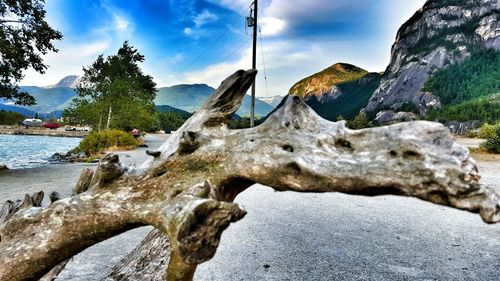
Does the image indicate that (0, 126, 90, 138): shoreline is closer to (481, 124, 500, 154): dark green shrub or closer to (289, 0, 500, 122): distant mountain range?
(481, 124, 500, 154): dark green shrub

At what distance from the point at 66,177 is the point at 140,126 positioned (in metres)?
28.2

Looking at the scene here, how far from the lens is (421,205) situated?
8867 mm

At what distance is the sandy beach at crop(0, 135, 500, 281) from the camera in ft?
→ 15.6

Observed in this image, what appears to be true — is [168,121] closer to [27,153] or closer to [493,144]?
[27,153]

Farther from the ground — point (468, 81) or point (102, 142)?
point (468, 81)

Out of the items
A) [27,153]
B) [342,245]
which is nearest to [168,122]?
[27,153]

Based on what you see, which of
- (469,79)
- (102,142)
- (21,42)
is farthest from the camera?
(469,79)

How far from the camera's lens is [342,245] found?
19.3ft

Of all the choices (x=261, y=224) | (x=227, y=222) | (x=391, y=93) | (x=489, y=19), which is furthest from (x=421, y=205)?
(x=489, y=19)

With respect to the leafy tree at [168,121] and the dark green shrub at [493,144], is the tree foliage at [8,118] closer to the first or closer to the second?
the leafy tree at [168,121]

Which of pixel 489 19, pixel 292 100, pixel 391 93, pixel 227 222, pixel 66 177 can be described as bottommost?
pixel 66 177

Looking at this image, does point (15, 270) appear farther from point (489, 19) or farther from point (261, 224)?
point (489, 19)

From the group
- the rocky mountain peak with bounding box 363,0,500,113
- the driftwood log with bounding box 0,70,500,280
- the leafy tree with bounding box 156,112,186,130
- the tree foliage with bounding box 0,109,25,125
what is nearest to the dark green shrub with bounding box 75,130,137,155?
the driftwood log with bounding box 0,70,500,280

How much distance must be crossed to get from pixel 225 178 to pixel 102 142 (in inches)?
1063
